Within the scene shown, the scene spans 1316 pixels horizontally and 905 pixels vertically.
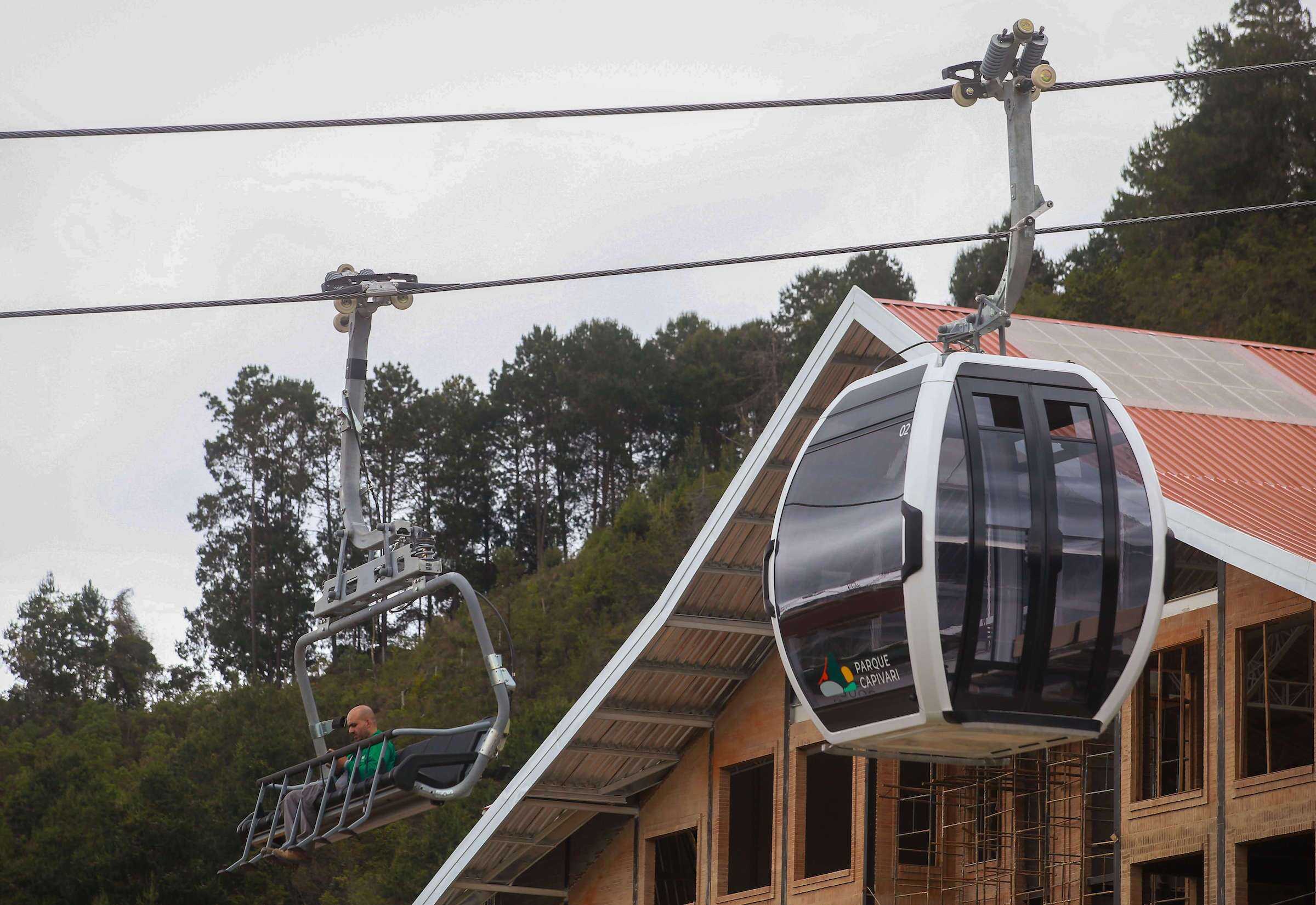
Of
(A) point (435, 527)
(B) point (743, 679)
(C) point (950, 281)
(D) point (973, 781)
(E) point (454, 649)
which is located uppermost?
(C) point (950, 281)

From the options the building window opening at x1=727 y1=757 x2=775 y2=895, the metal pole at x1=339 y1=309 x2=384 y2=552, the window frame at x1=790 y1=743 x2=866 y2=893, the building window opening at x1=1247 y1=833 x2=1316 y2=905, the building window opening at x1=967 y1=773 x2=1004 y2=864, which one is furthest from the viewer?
the building window opening at x1=727 y1=757 x2=775 y2=895

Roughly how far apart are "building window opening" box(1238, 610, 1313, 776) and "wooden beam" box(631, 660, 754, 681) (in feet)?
20.7

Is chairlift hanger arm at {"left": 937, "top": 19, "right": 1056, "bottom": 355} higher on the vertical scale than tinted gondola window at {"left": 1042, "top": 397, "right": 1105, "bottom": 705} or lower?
higher

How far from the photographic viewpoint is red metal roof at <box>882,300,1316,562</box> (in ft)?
55.1

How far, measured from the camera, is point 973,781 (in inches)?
759

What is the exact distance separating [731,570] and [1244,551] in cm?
763

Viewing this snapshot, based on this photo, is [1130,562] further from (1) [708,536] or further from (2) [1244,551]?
(1) [708,536]

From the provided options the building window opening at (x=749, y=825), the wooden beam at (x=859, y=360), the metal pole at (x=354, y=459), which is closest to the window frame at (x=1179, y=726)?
the wooden beam at (x=859, y=360)

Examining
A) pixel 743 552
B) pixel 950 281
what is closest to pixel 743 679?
pixel 743 552

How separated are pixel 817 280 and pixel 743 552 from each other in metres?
56.2

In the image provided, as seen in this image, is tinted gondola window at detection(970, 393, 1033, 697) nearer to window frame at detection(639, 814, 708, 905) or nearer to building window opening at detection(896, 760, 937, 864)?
building window opening at detection(896, 760, 937, 864)

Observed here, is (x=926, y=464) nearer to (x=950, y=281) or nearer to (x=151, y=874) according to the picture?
(x=151, y=874)

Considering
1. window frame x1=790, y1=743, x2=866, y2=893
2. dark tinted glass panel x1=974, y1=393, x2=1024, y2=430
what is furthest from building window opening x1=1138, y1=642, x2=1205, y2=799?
dark tinted glass panel x1=974, y1=393, x2=1024, y2=430

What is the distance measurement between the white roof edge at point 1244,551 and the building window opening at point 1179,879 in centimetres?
292
